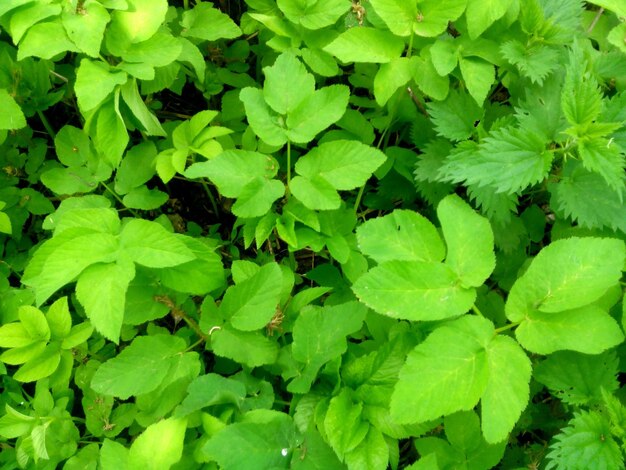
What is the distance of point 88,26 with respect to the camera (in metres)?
1.49

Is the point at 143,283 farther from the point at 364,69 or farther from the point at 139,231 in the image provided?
the point at 364,69

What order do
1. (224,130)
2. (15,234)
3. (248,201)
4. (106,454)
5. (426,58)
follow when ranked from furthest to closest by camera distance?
(15,234), (224,130), (426,58), (248,201), (106,454)

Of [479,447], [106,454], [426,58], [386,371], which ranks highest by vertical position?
[426,58]

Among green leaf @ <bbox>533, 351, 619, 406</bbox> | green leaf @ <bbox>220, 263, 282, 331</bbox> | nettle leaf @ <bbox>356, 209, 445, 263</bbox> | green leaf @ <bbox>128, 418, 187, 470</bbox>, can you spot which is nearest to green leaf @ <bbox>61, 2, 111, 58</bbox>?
green leaf @ <bbox>220, 263, 282, 331</bbox>

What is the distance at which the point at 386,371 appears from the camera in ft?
4.77

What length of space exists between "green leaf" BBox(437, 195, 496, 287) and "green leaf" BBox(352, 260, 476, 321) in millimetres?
37

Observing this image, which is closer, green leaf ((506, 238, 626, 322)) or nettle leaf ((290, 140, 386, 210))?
green leaf ((506, 238, 626, 322))

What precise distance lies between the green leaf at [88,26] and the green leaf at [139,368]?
2.67ft

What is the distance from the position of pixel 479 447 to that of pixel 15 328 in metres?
1.40

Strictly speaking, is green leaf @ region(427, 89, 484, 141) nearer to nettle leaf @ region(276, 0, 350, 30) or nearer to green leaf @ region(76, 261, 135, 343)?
nettle leaf @ region(276, 0, 350, 30)

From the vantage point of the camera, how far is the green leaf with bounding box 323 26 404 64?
1646mm

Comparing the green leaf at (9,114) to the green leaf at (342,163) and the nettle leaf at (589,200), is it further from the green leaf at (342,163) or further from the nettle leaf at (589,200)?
the nettle leaf at (589,200)

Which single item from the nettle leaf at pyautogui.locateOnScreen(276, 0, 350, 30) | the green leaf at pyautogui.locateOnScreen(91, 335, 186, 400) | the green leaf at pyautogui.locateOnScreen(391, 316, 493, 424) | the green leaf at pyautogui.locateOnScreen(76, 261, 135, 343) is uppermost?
the nettle leaf at pyautogui.locateOnScreen(276, 0, 350, 30)

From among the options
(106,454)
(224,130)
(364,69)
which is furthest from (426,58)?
(106,454)
